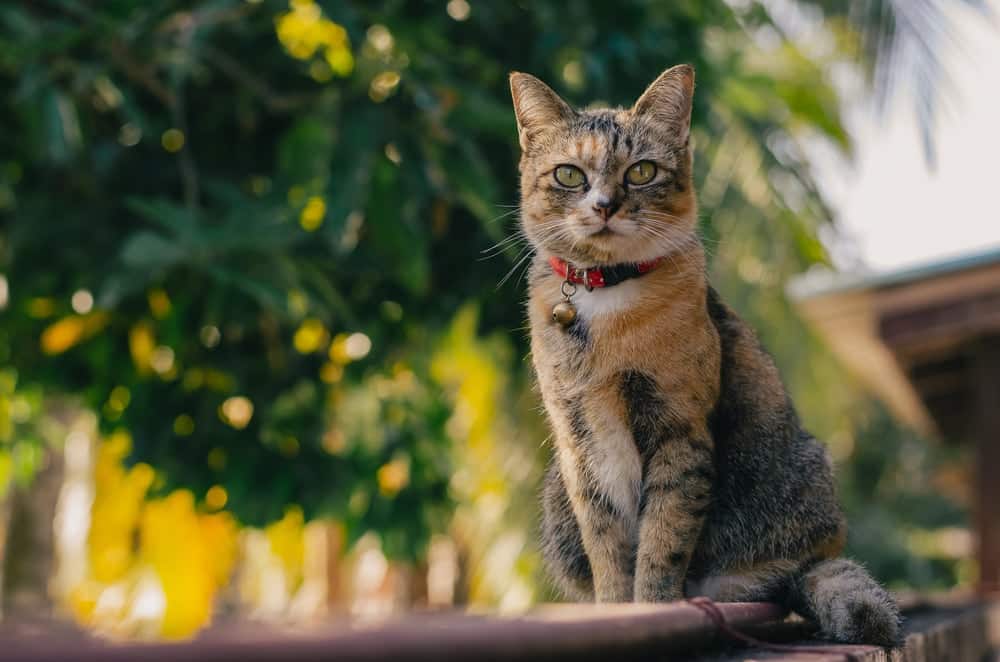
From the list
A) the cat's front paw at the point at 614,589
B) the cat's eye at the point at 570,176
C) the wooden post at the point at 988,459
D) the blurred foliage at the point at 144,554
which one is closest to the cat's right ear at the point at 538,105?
the cat's eye at the point at 570,176

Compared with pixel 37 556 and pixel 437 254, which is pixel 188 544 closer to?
pixel 37 556

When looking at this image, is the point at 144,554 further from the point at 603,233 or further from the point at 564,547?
the point at 603,233

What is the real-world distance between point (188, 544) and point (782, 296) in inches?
267

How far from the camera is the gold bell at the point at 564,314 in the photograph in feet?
7.27

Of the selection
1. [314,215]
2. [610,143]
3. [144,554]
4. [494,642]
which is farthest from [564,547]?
[144,554]

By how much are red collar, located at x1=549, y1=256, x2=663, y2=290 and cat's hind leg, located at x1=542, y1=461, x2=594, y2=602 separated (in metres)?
0.48

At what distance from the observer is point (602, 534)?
2301 mm

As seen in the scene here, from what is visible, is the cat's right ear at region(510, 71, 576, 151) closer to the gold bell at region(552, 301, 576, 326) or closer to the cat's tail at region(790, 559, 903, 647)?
the gold bell at region(552, 301, 576, 326)

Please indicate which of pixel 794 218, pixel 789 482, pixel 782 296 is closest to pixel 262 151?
pixel 789 482

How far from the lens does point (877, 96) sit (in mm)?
9164

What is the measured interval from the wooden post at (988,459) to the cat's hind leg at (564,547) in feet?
15.8

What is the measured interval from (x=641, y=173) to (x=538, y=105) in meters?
0.30

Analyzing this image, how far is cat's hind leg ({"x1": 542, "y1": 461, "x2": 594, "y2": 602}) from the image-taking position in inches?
97.3

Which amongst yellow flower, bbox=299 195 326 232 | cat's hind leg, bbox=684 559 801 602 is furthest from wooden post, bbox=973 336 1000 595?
cat's hind leg, bbox=684 559 801 602
